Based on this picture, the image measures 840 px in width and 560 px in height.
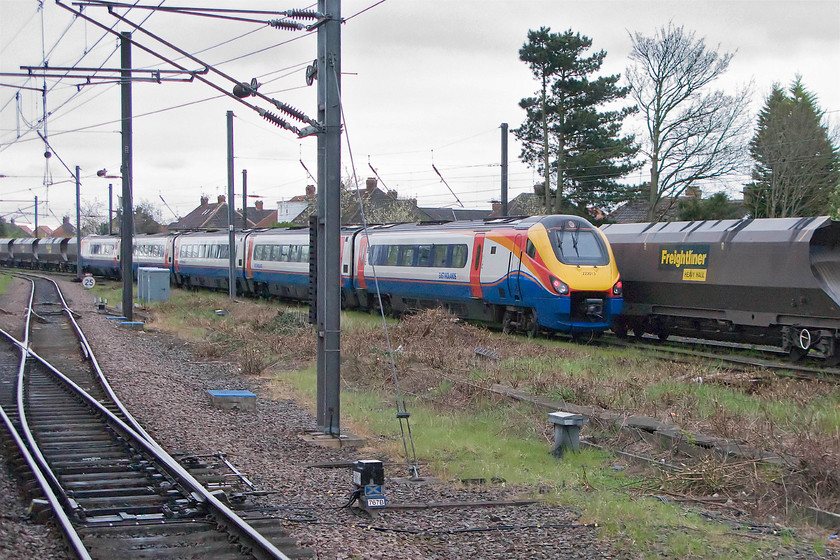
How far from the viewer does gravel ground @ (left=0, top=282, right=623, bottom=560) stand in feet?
20.7

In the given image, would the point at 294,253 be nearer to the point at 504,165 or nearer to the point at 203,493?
the point at 504,165

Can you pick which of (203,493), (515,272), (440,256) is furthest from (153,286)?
(203,493)

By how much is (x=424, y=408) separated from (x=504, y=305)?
29.1 ft

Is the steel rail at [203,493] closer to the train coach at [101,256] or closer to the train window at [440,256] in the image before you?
the train window at [440,256]

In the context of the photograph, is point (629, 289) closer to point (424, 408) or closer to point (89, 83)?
point (424, 408)

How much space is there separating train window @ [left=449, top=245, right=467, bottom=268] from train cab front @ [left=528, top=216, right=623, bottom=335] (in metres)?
2.70

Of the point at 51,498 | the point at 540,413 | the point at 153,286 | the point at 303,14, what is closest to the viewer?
the point at 51,498

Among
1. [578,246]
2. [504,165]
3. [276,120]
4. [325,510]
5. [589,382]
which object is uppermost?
[504,165]

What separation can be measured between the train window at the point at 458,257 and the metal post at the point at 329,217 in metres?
10.8

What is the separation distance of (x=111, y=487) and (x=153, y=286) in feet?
84.2

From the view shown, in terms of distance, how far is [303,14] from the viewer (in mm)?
10383

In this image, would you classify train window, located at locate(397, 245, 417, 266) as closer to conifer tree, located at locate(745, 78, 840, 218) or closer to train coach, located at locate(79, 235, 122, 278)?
conifer tree, located at locate(745, 78, 840, 218)

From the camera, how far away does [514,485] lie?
8.27 metres

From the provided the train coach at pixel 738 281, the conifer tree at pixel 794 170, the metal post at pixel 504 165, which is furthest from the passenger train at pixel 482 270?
the conifer tree at pixel 794 170
